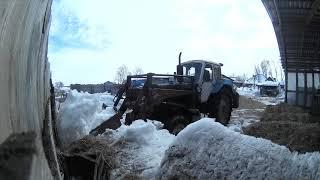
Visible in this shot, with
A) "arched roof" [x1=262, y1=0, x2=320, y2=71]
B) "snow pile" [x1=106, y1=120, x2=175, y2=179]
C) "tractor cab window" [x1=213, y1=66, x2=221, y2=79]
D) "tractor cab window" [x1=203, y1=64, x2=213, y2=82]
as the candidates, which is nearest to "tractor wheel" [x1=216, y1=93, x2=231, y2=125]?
"tractor cab window" [x1=213, y1=66, x2=221, y2=79]

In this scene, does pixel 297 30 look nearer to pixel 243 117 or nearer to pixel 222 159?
pixel 243 117

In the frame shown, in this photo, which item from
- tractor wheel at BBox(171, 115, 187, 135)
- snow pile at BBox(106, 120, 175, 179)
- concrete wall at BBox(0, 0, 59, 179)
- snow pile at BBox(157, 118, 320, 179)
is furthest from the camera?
tractor wheel at BBox(171, 115, 187, 135)

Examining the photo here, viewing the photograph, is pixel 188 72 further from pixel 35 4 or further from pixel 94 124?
pixel 35 4

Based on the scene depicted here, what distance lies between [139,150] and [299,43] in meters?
18.9

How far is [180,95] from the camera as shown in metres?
16.9

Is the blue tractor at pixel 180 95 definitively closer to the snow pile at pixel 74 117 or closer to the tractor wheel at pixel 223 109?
the tractor wheel at pixel 223 109

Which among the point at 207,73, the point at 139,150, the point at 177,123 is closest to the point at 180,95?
the point at 177,123

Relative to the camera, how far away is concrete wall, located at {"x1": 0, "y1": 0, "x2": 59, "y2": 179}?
1.63 metres

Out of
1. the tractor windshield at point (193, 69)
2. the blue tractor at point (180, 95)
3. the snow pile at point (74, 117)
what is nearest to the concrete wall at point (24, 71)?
the snow pile at point (74, 117)

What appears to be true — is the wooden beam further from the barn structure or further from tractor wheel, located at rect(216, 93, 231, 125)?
tractor wheel, located at rect(216, 93, 231, 125)

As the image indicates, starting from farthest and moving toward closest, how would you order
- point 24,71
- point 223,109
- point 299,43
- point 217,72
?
point 299,43
point 223,109
point 217,72
point 24,71

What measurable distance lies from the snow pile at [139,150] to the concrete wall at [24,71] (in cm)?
465

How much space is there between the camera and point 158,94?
1550 cm

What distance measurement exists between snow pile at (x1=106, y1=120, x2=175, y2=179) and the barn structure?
351 inches
